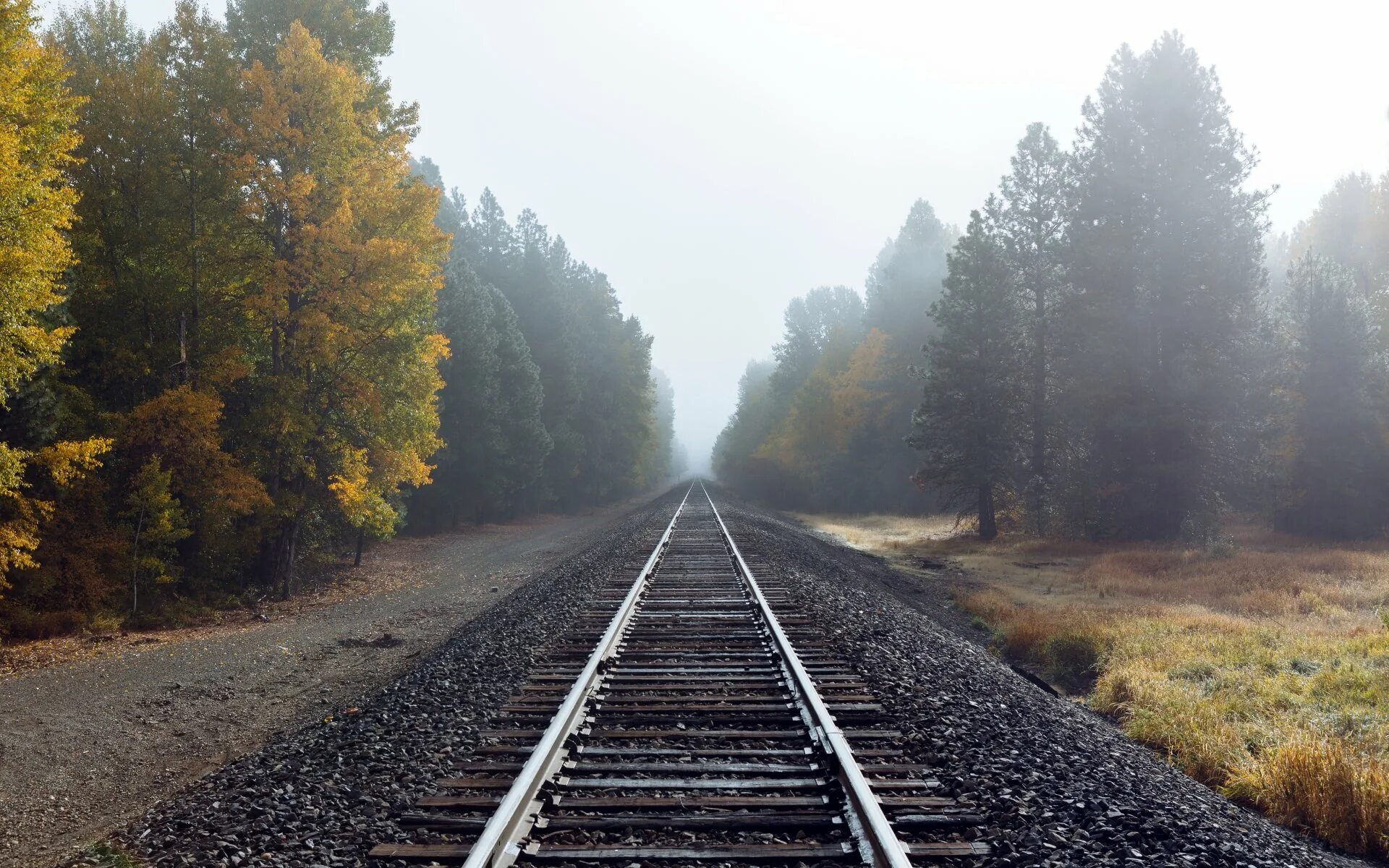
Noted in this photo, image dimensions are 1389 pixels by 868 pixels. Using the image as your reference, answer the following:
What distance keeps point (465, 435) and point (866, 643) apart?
26.6 metres

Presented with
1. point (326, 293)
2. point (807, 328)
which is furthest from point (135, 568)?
point (807, 328)

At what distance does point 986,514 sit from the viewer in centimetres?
2825

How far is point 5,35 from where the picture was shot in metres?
9.84

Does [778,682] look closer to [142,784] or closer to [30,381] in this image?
[142,784]

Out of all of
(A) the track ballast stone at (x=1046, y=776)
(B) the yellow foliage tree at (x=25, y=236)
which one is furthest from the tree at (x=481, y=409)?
(A) the track ballast stone at (x=1046, y=776)

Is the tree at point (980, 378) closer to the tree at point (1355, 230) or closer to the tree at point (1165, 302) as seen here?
the tree at point (1165, 302)

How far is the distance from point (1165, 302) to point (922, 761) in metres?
21.8

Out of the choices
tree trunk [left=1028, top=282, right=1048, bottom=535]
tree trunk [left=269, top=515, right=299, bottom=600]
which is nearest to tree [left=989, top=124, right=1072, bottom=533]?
tree trunk [left=1028, top=282, right=1048, bottom=535]

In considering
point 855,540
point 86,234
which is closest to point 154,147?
point 86,234

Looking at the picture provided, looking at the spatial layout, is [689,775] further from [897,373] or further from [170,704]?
[897,373]

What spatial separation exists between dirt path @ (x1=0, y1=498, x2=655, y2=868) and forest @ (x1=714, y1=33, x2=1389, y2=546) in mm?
18614

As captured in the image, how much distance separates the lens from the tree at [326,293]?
1540 cm

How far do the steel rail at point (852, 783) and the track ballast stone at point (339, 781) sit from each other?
2350 mm

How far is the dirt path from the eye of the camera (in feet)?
19.2
